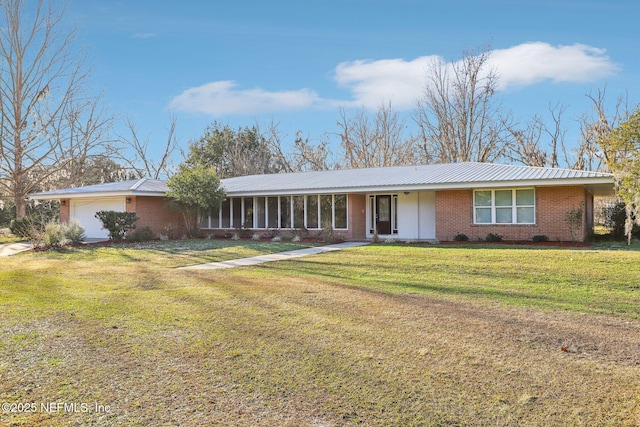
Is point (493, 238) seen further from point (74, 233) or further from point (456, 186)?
point (74, 233)

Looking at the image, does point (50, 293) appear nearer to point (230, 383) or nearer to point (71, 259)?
point (230, 383)

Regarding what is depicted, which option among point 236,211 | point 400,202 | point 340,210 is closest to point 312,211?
point 340,210

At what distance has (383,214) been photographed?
20.8 m

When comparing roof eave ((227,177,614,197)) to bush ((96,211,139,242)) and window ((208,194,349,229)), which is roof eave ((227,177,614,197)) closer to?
window ((208,194,349,229))

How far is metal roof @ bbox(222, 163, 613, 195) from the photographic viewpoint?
623 inches

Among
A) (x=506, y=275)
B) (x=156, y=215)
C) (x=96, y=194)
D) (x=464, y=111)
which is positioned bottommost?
(x=506, y=275)

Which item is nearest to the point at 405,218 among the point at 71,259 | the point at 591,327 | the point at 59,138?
the point at 71,259

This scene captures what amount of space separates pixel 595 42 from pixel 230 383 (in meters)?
25.9

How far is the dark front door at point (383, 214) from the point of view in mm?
20625

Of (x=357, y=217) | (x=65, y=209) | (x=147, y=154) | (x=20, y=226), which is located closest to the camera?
(x=357, y=217)

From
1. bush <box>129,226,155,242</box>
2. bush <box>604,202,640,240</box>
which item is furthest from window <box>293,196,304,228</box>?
bush <box>604,202,640,240</box>

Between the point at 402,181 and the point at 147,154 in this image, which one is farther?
the point at 147,154

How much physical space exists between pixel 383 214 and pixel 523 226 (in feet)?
19.7

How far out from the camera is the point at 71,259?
14.7 metres
